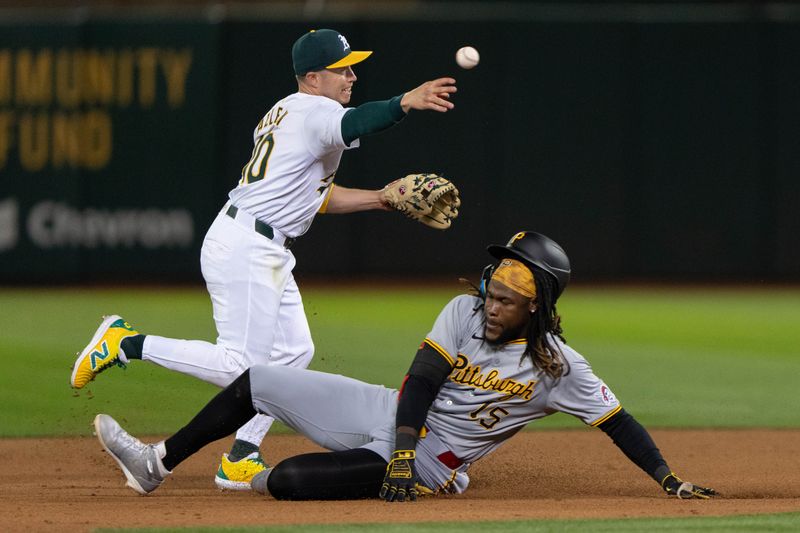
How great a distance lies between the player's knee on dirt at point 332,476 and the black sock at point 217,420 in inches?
10.4

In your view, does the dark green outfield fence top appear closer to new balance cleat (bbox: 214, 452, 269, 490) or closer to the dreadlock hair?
new balance cleat (bbox: 214, 452, 269, 490)

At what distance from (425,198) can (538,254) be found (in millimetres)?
951

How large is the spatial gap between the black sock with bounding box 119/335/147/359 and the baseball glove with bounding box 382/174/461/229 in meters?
1.23

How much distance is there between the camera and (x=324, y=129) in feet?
18.0

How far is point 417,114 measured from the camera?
1530 centimetres

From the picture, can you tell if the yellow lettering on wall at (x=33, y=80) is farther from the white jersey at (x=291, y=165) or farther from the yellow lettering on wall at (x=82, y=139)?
the white jersey at (x=291, y=165)

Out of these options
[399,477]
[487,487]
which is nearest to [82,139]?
[487,487]

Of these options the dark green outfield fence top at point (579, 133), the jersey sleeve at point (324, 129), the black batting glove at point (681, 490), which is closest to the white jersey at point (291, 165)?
the jersey sleeve at point (324, 129)

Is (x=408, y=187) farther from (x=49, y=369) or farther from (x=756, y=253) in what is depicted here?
(x=756, y=253)

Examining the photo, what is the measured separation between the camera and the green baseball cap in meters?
5.76

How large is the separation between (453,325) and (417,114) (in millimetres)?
10561

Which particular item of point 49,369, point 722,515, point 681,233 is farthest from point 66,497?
point 681,233

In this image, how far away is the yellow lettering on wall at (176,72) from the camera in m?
14.5

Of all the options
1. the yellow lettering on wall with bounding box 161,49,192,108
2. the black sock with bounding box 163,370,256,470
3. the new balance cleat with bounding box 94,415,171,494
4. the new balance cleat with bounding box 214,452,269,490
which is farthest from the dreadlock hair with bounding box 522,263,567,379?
the yellow lettering on wall with bounding box 161,49,192,108
